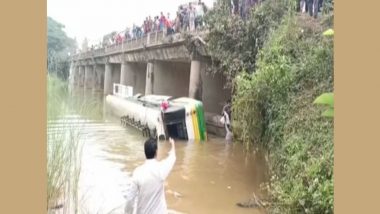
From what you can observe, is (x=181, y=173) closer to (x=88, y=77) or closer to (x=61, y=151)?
(x=61, y=151)

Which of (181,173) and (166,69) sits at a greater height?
(166,69)

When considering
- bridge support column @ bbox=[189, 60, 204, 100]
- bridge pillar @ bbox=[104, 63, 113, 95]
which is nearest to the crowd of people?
bridge support column @ bbox=[189, 60, 204, 100]

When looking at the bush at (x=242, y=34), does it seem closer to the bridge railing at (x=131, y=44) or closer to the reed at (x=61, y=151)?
the bridge railing at (x=131, y=44)

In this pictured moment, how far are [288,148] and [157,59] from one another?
54.6 feet

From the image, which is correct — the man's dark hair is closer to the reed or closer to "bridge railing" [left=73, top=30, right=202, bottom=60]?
the reed

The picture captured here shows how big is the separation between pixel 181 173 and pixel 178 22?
1021cm

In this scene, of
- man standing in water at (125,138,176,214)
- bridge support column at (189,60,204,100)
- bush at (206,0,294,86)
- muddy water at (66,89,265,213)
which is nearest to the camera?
man standing in water at (125,138,176,214)

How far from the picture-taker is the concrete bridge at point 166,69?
1727 centimetres

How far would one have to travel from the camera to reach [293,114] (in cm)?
780

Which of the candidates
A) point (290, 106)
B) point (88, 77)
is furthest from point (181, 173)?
point (88, 77)

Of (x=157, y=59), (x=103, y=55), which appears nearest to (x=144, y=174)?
(x=157, y=59)

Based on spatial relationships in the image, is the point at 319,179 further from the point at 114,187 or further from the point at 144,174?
the point at 114,187

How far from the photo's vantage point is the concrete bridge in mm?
17266

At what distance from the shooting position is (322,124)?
255 inches
